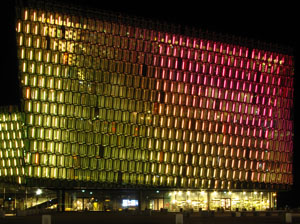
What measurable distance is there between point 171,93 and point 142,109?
603cm

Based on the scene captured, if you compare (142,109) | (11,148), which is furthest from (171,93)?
(11,148)

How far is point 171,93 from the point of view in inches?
3644

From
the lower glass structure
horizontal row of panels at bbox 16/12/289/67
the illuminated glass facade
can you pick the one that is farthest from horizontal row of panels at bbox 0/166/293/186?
horizontal row of panels at bbox 16/12/289/67

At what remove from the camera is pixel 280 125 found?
102438 millimetres

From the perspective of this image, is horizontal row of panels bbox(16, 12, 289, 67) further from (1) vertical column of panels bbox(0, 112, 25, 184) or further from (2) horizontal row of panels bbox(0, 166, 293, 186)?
(2) horizontal row of panels bbox(0, 166, 293, 186)

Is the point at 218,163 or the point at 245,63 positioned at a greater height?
the point at 245,63

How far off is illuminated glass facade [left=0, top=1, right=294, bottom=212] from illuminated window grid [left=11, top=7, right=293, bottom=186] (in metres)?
0.17

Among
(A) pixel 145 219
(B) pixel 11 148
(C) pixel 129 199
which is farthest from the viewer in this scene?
(B) pixel 11 148

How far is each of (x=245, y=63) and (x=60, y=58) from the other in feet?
113

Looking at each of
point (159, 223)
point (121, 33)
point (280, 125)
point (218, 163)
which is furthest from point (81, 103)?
point (159, 223)

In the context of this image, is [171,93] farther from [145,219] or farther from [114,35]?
[145,219]

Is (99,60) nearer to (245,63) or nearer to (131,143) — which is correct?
(131,143)

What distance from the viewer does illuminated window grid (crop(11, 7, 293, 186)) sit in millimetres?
84625

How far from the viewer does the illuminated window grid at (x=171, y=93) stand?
84.6m
